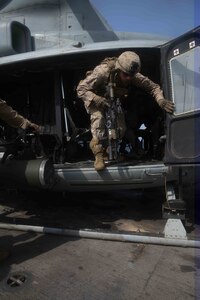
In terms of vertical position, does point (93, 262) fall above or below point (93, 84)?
below

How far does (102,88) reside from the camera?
12.5 feet

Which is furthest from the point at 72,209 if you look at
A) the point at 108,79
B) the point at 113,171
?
the point at 108,79

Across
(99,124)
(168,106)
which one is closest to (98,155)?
(99,124)

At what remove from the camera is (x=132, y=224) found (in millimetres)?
3781

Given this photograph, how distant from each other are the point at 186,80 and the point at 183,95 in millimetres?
138

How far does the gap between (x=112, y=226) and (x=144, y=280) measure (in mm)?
1211

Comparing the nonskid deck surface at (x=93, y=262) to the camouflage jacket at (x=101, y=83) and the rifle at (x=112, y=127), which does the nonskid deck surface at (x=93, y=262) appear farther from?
the camouflage jacket at (x=101, y=83)

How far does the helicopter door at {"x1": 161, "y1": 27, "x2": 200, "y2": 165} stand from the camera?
10.6 feet

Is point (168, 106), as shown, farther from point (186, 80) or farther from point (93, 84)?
point (93, 84)

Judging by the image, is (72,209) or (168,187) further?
(72,209)

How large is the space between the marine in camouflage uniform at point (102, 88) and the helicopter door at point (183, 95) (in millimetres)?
196

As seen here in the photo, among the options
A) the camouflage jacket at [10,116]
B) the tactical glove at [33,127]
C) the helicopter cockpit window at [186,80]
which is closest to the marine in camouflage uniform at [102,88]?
the helicopter cockpit window at [186,80]

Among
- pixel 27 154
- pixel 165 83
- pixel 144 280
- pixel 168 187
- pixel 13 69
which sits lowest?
pixel 144 280

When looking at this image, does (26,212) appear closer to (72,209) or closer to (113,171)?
(72,209)
